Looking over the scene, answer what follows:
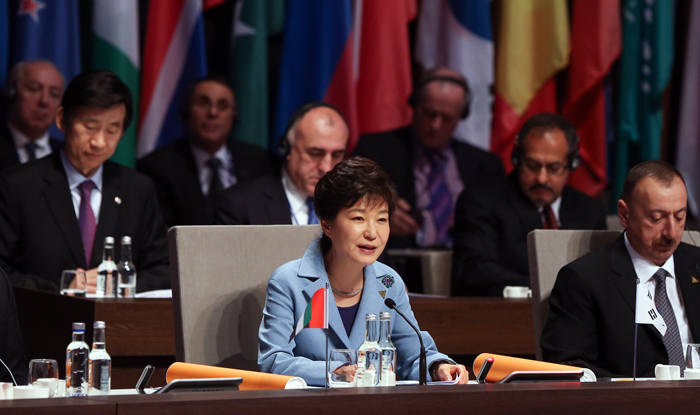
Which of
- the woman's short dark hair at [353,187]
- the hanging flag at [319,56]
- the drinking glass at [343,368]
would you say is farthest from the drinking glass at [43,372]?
the hanging flag at [319,56]

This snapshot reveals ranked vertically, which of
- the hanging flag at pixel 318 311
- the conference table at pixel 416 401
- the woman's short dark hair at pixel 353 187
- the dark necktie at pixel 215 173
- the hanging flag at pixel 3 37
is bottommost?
the conference table at pixel 416 401

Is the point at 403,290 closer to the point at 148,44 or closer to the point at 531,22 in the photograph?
the point at 148,44

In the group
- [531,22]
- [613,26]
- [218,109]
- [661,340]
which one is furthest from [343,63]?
[661,340]

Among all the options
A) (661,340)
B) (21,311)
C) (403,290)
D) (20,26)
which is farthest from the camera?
(20,26)

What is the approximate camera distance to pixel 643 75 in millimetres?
6012

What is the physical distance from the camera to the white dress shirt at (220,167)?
5.36 meters

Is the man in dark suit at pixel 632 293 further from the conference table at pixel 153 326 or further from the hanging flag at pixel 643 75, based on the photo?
the hanging flag at pixel 643 75

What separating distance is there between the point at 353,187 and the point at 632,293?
1.11 meters

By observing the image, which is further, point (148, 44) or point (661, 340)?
point (148, 44)

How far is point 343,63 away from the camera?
5.75m

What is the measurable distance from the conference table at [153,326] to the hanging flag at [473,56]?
2226mm

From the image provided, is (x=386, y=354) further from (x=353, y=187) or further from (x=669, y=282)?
(x=669, y=282)

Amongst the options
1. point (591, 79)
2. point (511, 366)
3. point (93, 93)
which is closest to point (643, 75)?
point (591, 79)

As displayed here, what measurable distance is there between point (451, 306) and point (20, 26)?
2.94 meters
